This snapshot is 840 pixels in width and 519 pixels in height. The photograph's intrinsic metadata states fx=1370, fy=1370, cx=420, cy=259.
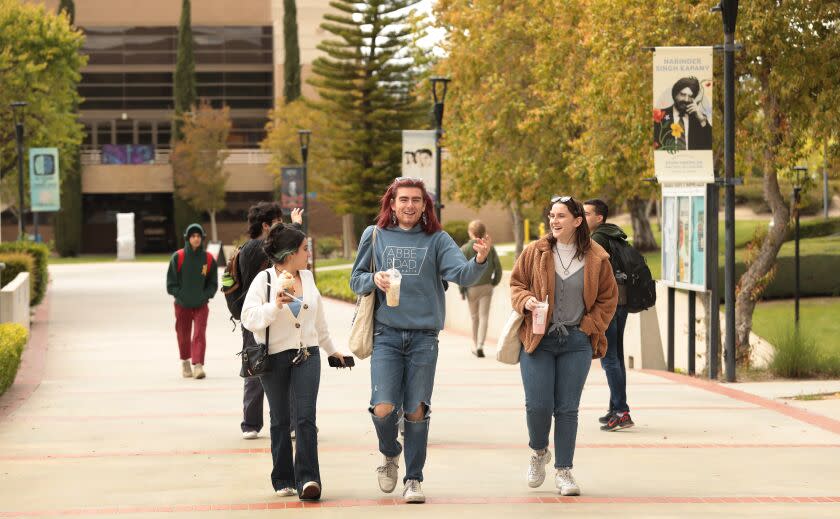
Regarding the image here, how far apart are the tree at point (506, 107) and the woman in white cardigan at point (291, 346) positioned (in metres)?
25.8

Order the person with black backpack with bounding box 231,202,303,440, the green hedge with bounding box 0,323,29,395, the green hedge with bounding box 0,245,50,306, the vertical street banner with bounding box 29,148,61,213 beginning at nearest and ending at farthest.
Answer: the person with black backpack with bounding box 231,202,303,440
the green hedge with bounding box 0,323,29,395
the green hedge with bounding box 0,245,50,306
the vertical street banner with bounding box 29,148,61,213

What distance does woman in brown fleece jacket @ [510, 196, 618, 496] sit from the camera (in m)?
7.84

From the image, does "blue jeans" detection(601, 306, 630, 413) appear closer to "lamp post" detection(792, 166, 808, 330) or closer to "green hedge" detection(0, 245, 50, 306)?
"lamp post" detection(792, 166, 808, 330)

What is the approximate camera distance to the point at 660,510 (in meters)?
7.34

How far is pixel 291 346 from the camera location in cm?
756

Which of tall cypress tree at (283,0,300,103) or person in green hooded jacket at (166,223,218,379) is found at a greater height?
tall cypress tree at (283,0,300,103)

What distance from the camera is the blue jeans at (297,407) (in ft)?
24.8

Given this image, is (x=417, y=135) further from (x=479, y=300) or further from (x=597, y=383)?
(x=597, y=383)

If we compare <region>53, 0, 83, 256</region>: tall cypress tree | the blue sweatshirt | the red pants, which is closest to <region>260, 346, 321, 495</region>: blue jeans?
the blue sweatshirt

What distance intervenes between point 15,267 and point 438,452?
17.8 metres

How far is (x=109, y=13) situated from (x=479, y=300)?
62.8 m

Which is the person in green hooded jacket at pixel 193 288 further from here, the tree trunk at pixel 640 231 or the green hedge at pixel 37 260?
the tree trunk at pixel 640 231

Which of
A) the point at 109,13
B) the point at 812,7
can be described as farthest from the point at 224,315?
the point at 109,13

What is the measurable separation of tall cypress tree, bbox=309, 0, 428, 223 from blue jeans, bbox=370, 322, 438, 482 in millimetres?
44168
